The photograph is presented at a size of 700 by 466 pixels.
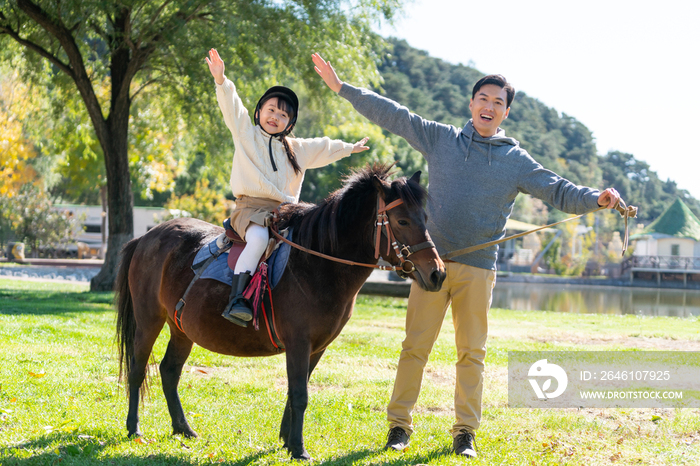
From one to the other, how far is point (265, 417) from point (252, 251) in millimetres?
1703

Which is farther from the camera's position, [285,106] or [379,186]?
[285,106]

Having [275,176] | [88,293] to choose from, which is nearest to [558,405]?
[275,176]

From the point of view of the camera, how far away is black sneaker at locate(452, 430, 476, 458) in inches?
155

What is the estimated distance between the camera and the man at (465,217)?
13.2 ft

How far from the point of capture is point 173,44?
12.7 meters

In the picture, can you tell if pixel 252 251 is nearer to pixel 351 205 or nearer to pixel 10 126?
pixel 351 205

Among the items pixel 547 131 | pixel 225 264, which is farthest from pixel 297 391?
pixel 547 131

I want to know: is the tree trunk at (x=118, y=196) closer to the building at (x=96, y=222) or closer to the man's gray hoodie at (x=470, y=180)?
the man's gray hoodie at (x=470, y=180)

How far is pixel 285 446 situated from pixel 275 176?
6.25ft

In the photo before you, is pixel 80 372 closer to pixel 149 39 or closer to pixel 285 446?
pixel 285 446

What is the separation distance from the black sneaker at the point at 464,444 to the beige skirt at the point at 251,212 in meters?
2.04

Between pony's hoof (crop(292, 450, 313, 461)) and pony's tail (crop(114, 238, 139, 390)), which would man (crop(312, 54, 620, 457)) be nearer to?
pony's hoof (crop(292, 450, 313, 461))

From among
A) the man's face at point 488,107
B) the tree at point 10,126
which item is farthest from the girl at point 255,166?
the tree at point 10,126

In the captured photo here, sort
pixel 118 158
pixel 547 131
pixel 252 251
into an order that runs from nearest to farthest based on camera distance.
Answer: pixel 252 251
pixel 118 158
pixel 547 131
